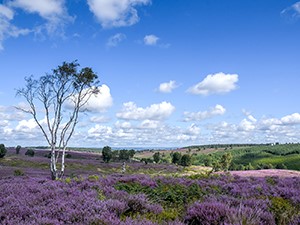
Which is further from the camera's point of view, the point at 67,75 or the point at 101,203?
the point at 67,75

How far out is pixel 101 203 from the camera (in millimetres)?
6613

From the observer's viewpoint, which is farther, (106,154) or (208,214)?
(106,154)

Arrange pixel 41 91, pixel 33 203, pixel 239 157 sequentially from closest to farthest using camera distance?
pixel 33 203 < pixel 41 91 < pixel 239 157

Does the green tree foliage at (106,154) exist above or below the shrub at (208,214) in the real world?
above

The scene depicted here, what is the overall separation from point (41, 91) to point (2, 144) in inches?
1992

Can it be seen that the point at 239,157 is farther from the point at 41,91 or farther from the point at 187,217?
the point at 187,217

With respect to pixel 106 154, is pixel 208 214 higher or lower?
lower

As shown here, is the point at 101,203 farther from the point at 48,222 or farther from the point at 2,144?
the point at 2,144

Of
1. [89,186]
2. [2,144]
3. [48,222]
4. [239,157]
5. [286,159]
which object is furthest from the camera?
[239,157]

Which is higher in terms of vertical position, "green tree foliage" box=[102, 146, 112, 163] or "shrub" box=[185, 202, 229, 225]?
"green tree foliage" box=[102, 146, 112, 163]

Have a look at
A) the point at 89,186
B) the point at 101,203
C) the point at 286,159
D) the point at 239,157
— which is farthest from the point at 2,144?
the point at 239,157

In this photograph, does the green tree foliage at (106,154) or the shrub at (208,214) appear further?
the green tree foliage at (106,154)

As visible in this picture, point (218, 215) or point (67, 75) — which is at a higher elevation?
point (67, 75)

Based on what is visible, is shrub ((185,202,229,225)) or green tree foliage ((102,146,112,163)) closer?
shrub ((185,202,229,225))
